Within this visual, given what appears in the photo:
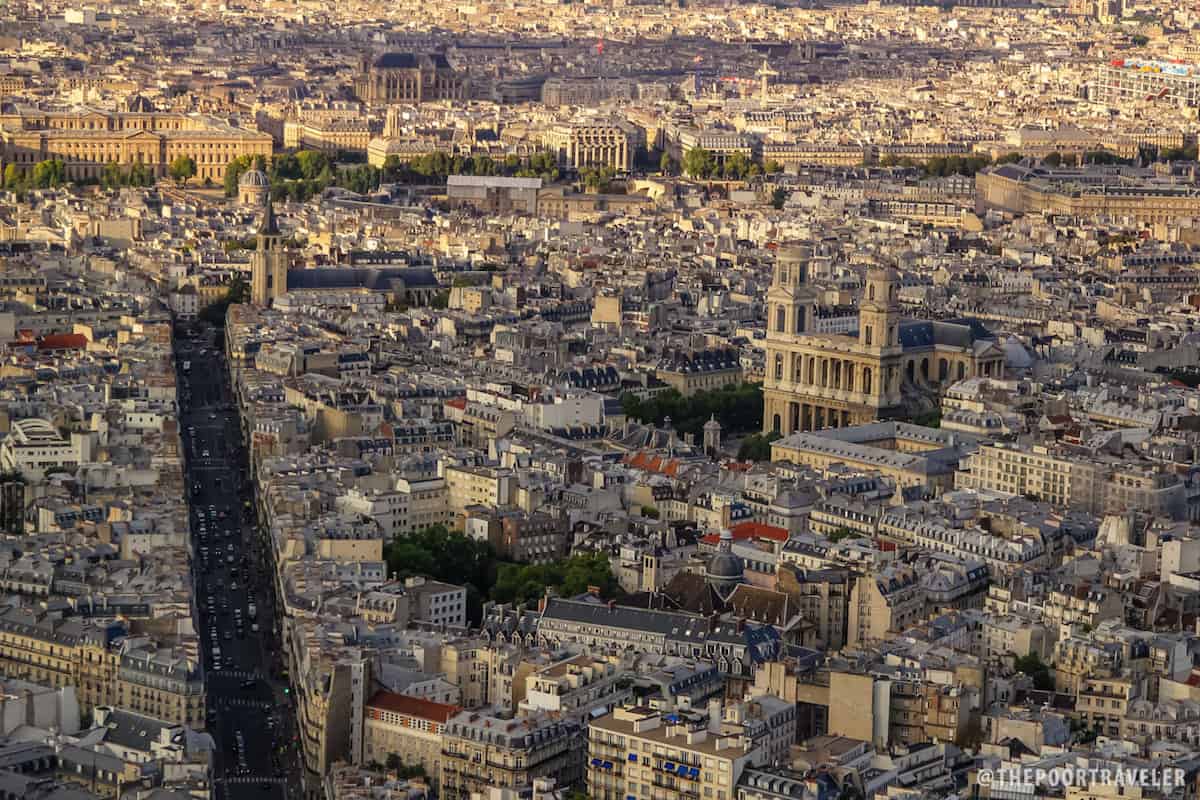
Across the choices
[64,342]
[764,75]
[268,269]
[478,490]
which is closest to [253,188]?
[268,269]

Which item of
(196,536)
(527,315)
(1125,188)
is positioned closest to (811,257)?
→ (527,315)

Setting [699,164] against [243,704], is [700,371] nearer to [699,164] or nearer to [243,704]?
[243,704]

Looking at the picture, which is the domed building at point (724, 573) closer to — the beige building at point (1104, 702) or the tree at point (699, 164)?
the beige building at point (1104, 702)

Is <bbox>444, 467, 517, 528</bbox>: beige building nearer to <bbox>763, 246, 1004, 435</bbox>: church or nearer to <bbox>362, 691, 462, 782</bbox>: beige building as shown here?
<bbox>763, 246, 1004, 435</bbox>: church

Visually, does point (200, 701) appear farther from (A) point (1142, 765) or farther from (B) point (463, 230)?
(B) point (463, 230)

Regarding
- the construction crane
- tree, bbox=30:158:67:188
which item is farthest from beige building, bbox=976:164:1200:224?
the construction crane

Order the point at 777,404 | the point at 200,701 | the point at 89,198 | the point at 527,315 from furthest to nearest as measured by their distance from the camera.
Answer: the point at 89,198
the point at 527,315
the point at 777,404
the point at 200,701

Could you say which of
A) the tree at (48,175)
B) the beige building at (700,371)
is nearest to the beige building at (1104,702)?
the beige building at (700,371)
